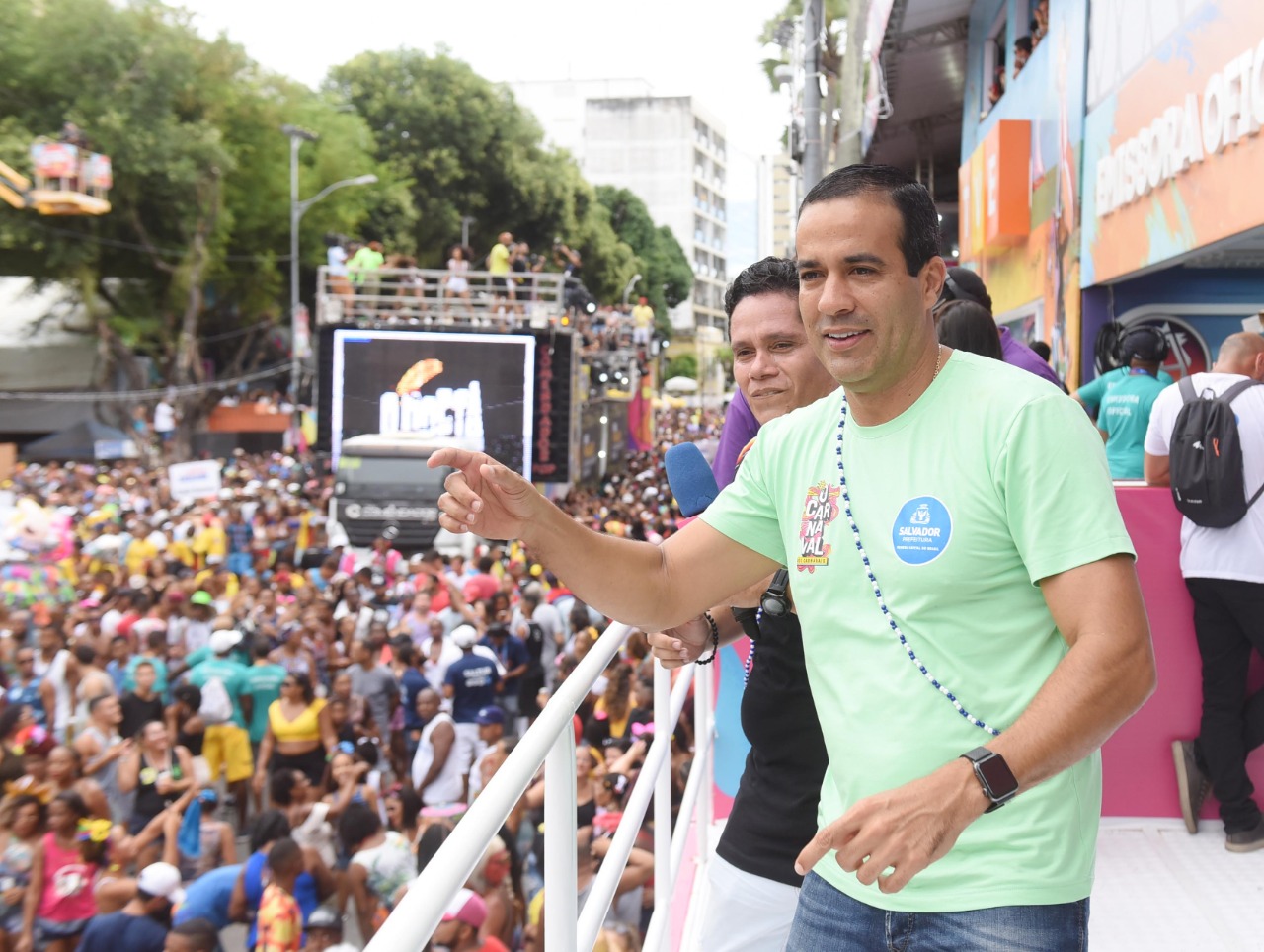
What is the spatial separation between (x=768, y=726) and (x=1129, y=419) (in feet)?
13.4

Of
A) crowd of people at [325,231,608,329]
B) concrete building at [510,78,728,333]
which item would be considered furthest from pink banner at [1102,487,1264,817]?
concrete building at [510,78,728,333]

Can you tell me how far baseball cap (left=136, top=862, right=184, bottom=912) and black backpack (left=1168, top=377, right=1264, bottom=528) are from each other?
15.9ft

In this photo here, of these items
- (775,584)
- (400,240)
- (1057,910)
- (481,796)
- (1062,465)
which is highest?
(400,240)

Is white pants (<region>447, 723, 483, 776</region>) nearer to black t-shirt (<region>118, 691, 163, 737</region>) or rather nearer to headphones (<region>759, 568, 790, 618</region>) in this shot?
black t-shirt (<region>118, 691, 163, 737</region>)

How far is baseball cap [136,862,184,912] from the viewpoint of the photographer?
5910 mm

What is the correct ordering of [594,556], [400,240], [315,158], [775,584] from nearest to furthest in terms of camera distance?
[594,556]
[775,584]
[315,158]
[400,240]

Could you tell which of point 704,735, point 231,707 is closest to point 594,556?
point 704,735

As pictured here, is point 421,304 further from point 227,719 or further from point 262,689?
point 227,719

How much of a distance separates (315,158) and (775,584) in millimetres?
37499

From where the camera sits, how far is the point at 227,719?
29.2ft

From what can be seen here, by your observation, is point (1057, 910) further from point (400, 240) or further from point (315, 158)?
point (400, 240)

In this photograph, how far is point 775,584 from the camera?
7.59 ft

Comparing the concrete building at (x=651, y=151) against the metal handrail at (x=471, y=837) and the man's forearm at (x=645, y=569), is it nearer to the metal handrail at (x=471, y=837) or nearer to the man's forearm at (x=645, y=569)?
the man's forearm at (x=645, y=569)

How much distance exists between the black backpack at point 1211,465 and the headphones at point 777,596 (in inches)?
86.0
